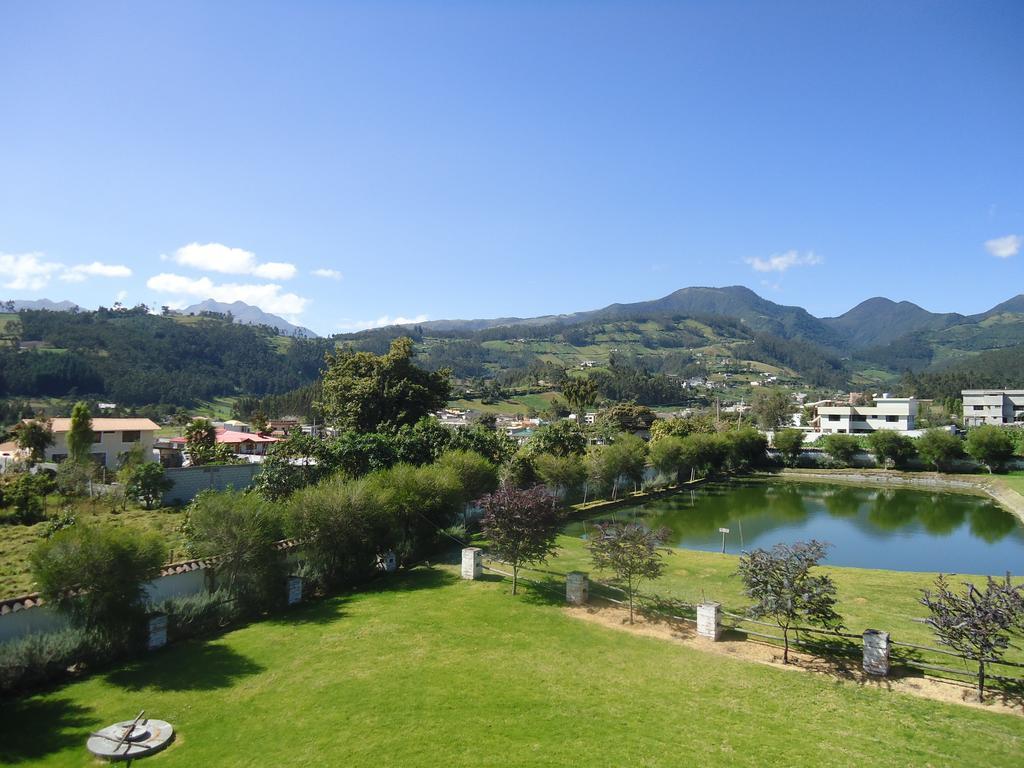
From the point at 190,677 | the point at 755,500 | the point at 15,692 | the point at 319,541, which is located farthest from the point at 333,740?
the point at 755,500

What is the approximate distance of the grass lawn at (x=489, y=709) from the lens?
8.61 metres

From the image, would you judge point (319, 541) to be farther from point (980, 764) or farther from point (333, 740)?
point (980, 764)

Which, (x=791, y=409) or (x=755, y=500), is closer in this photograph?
(x=755, y=500)

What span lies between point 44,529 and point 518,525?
19.5 meters

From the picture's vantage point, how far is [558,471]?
33312mm

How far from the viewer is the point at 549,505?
1705 cm

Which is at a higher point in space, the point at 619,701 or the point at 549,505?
the point at 549,505

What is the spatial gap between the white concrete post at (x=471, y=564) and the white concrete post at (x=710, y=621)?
724 centimetres

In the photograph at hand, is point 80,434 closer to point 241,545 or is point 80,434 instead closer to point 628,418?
point 241,545

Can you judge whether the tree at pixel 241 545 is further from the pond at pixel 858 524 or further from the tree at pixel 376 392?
the pond at pixel 858 524

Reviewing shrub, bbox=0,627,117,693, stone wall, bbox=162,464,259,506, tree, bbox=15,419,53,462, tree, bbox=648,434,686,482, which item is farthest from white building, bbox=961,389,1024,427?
tree, bbox=15,419,53,462

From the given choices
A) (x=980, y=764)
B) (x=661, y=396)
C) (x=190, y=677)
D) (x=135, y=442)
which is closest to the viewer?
(x=980, y=764)

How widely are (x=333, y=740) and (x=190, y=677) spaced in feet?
14.0

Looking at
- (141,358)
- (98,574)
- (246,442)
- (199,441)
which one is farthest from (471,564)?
(141,358)
